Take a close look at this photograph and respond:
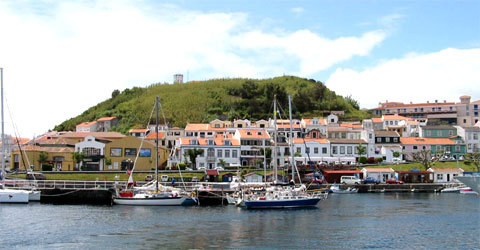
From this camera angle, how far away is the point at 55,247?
128 feet

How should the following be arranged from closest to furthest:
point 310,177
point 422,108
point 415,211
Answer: point 415,211, point 310,177, point 422,108

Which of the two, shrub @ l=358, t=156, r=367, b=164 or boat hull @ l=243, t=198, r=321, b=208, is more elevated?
shrub @ l=358, t=156, r=367, b=164

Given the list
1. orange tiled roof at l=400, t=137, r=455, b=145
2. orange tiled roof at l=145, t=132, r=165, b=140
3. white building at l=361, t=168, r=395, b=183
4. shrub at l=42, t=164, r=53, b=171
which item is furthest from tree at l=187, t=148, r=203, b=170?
orange tiled roof at l=400, t=137, r=455, b=145

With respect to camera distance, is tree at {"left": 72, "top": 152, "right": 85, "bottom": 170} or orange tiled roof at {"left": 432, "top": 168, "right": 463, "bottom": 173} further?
tree at {"left": 72, "top": 152, "right": 85, "bottom": 170}

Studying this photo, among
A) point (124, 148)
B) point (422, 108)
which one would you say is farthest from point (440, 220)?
point (422, 108)

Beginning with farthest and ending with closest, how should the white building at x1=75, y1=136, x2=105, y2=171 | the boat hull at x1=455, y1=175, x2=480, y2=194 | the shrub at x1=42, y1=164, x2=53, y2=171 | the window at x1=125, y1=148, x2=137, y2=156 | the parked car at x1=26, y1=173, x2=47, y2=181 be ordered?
the window at x1=125, y1=148, x2=137, y2=156 → the white building at x1=75, y1=136, x2=105, y2=171 → the shrub at x1=42, y1=164, x2=53, y2=171 → the parked car at x1=26, y1=173, x2=47, y2=181 → the boat hull at x1=455, y1=175, x2=480, y2=194

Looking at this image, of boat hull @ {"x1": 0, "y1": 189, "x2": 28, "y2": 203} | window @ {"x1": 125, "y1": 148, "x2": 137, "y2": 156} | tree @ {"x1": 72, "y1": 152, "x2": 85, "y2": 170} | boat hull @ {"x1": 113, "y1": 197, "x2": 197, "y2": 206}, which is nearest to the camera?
boat hull @ {"x1": 113, "y1": 197, "x2": 197, "y2": 206}

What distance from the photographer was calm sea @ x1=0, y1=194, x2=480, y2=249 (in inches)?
1594

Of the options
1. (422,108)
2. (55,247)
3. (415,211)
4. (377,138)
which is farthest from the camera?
(422,108)

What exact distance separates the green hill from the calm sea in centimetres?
8740

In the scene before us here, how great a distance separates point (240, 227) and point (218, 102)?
405ft

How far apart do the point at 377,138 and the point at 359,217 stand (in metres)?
67.9

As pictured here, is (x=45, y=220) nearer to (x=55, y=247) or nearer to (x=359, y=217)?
(x=55, y=247)

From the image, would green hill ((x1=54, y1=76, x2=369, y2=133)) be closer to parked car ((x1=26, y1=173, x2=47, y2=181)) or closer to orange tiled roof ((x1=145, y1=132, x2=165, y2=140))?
orange tiled roof ((x1=145, y1=132, x2=165, y2=140))
